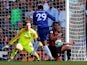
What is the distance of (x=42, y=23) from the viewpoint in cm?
1028

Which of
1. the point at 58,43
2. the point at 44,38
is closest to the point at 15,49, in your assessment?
the point at 44,38

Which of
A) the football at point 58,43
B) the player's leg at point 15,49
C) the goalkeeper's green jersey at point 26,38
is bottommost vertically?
the player's leg at point 15,49

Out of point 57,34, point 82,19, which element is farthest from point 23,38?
point 82,19

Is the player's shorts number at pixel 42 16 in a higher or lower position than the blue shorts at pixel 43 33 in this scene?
higher

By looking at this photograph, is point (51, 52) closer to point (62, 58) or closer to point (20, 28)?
point (62, 58)

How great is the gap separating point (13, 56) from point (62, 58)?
1.44m

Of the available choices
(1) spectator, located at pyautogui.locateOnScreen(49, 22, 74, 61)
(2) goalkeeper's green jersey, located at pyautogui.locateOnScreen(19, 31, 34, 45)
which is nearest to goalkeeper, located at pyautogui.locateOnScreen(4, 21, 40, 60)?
(2) goalkeeper's green jersey, located at pyautogui.locateOnScreen(19, 31, 34, 45)

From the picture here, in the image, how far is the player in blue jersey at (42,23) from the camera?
10273mm

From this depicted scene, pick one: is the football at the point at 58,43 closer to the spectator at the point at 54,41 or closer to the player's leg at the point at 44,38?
the spectator at the point at 54,41

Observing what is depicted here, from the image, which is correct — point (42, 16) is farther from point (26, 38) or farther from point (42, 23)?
point (26, 38)

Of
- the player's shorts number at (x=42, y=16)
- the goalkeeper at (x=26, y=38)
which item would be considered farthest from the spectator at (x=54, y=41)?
the goalkeeper at (x=26, y=38)

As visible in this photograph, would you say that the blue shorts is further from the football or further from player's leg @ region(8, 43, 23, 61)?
player's leg @ region(8, 43, 23, 61)

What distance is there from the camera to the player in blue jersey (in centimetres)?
1027

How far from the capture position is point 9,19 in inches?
416
